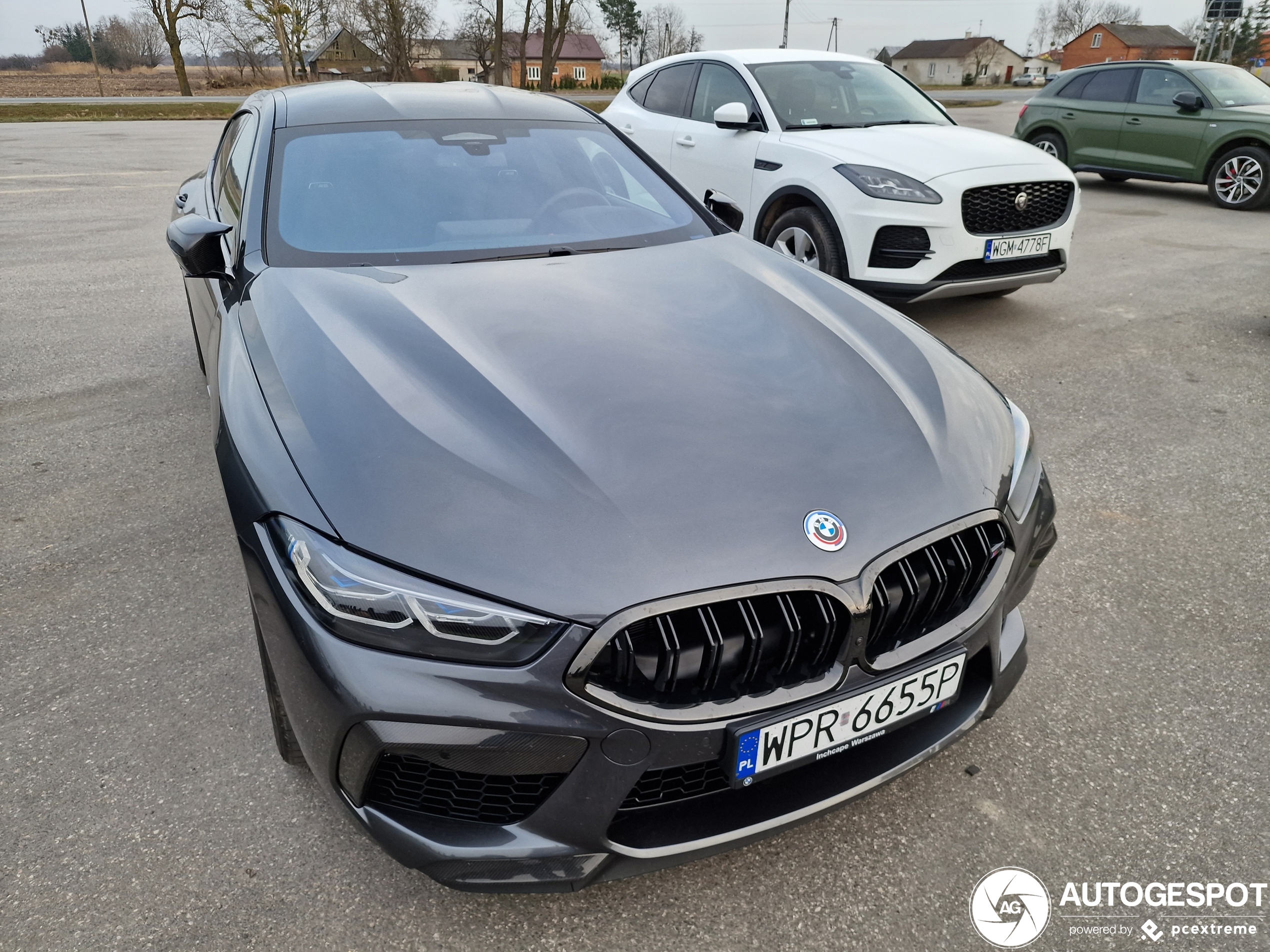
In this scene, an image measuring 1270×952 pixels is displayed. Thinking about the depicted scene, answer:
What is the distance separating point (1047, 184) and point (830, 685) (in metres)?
4.62

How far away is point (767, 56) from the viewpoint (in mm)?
6133

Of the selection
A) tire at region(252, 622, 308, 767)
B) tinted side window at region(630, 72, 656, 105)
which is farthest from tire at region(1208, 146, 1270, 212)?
tire at region(252, 622, 308, 767)

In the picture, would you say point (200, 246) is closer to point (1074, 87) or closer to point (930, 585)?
point (930, 585)

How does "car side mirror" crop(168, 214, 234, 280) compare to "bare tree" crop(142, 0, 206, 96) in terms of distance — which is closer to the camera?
"car side mirror" crop(168, 214, 234, 280)

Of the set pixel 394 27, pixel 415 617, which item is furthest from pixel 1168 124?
pixel 394 27

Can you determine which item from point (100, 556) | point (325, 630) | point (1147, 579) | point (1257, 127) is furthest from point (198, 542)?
point (1257, 127)

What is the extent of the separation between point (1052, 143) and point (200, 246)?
36.1 ft

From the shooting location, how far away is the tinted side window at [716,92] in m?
5.97

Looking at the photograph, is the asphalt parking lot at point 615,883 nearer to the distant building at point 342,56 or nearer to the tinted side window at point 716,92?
the tinted side window at point 716,92

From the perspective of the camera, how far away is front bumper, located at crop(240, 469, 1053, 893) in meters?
1.39

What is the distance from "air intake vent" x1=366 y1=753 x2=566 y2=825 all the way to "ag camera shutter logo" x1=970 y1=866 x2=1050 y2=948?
92 centimetres

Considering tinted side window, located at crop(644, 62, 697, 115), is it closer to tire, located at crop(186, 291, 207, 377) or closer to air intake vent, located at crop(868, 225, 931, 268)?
air intake vent, located at crop(868, 225, 931, 268)

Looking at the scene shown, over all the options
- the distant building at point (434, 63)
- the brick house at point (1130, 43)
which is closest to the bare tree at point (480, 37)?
the distant building at point (434, 63)

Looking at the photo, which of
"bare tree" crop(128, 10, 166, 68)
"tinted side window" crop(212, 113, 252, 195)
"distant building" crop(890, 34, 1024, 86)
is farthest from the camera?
"distant building" crop(890, 34, 1024, 86)
